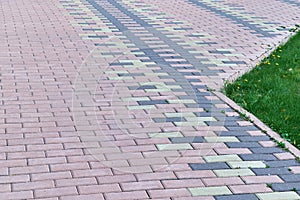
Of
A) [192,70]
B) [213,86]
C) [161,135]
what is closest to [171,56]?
[192,70]

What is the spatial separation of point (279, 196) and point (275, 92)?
8.35 feet

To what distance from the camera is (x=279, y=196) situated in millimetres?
4258

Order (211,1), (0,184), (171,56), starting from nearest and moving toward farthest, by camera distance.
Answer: (0,184) → (171,56) → (211,1)

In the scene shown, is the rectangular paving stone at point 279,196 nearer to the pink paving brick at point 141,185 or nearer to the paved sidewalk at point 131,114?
the paved sidewalk at point 131,114

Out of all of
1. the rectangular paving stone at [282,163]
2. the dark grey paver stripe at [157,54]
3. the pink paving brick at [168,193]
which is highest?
the pink paving brick at [168,193]

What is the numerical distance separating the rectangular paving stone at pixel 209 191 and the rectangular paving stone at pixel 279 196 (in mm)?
219

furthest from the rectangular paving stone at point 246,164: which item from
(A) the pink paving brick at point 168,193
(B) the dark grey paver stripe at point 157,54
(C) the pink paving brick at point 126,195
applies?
(B) the dark grey paver stripe at point 157,54

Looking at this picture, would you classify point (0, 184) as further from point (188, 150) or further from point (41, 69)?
point (41, 69)

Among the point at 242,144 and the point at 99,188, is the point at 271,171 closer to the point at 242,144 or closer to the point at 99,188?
the point at 242,144

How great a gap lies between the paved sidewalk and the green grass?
19 centimetres

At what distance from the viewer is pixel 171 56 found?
835cm

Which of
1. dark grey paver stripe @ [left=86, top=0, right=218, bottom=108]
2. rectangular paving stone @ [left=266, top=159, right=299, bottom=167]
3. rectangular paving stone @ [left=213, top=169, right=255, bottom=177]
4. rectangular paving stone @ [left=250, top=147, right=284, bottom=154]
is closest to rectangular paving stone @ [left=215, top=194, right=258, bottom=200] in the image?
rectangular paving stone @ [left=213, top=169, right=255, bottom=177]

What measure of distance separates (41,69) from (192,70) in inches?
68.8

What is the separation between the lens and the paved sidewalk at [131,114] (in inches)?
173
